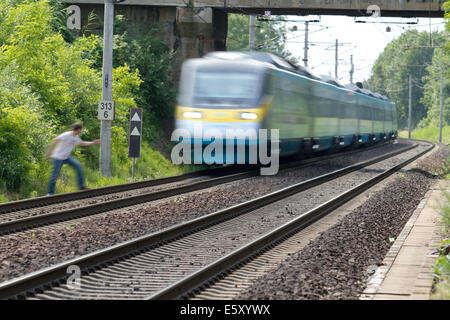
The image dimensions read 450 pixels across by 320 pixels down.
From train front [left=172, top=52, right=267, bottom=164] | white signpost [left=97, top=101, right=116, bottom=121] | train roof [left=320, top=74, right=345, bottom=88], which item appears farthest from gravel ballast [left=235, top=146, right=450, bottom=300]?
train roof [left=320, top=74, right=345, bottom=88]

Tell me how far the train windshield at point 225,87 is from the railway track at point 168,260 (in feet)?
20.4

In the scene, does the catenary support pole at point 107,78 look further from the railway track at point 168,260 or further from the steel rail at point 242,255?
the steel rail at point 242,255

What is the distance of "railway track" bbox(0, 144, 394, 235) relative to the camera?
1022cm

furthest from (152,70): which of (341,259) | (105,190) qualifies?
(341,259)

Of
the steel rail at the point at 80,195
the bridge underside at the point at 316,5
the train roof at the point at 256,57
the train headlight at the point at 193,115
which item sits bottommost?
the steel rail at the point at 80,195

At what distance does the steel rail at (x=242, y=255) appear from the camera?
6174 millimetres

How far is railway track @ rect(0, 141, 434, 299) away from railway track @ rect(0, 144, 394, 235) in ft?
7.52

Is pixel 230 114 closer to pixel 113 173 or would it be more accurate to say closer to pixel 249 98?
pixel 249 98

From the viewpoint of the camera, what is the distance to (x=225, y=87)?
58.6ft

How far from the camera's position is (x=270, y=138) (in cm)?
1827

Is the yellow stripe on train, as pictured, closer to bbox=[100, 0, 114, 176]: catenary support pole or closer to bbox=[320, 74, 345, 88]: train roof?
bbox=[100, 0, 114, 176]: catenary support pole

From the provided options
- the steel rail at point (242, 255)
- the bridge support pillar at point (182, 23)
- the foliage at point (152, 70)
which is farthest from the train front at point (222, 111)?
the bridge support pillar at point (182, 23)

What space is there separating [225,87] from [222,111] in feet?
2.51

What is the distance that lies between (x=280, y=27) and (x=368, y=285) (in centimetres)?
8722
